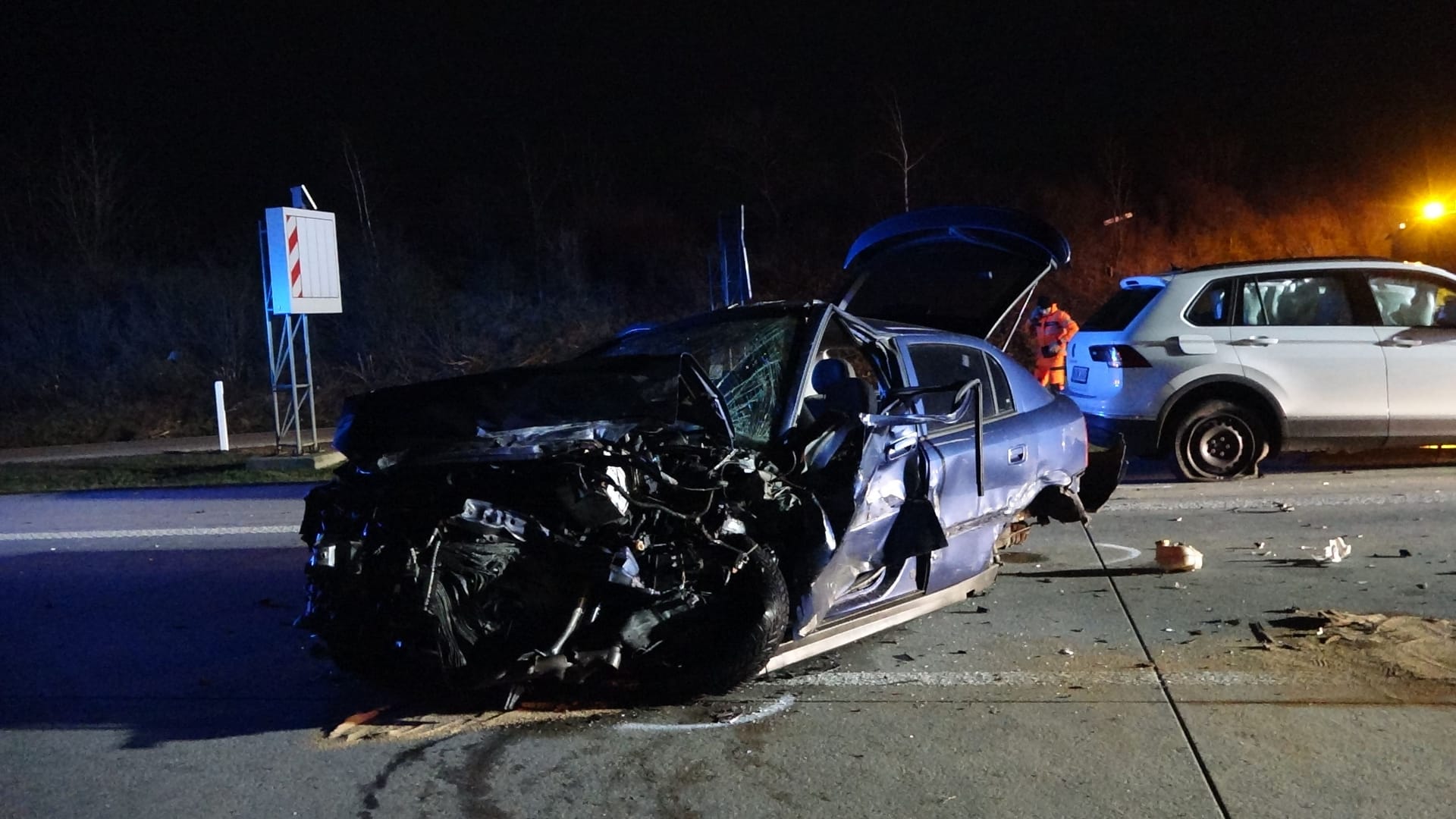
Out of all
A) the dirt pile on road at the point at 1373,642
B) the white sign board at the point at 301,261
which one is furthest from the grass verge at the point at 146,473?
the dirt pile on road at the point at 1373,642

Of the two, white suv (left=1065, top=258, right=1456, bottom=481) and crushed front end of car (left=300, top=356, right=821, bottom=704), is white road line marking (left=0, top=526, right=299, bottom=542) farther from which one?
white suv (left=1065, top=258, right=1456, bottom=481)

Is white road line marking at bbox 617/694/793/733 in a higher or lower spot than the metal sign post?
lower

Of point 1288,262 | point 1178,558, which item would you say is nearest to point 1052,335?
point 1288,262

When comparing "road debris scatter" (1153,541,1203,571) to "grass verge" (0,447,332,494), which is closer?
"road debris scatter" (1153,541,1203,571)

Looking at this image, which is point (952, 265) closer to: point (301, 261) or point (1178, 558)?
point (1178, 558)

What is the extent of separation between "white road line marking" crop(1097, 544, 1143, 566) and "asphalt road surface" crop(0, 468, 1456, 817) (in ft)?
0.21

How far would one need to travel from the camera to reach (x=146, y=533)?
9344mm

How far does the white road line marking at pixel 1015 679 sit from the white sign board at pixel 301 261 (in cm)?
967

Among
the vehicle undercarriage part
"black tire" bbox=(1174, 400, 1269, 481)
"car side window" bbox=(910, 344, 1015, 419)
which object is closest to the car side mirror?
"car side window" bbox=(910, 344, 1015, 419)

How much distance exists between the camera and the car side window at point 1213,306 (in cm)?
959

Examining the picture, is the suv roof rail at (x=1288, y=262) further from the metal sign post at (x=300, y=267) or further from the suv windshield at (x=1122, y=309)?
the metal sign post at (x=300, y=267)

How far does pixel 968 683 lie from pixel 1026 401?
203 centimetres

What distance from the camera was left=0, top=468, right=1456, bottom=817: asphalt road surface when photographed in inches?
154

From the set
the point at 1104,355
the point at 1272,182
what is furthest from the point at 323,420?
the point at 1272,182
